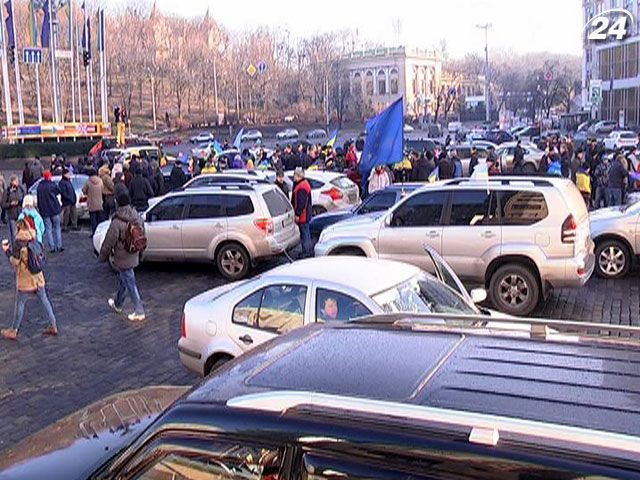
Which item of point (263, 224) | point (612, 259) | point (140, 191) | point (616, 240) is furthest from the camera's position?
point (140, 191)

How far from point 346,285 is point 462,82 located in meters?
165

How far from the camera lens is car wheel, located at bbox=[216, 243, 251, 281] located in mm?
13492

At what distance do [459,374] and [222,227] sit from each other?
1104 centimetres

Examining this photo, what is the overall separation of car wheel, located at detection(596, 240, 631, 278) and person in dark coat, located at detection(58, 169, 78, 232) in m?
12.1

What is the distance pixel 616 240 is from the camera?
1257cm

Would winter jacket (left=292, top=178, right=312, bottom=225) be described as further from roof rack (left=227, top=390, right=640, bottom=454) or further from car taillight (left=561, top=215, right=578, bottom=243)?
roof rack (left=227, top=390, right=640, bottom=454)

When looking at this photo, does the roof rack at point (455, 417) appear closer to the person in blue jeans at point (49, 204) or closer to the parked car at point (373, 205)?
the parked car at point (373, 205)

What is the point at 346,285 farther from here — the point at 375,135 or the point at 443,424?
the point at 375,135

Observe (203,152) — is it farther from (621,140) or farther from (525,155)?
(621,140)

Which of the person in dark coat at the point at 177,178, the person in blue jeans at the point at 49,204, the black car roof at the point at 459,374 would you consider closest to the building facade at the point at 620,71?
the person in dark coat at the point at 177,178

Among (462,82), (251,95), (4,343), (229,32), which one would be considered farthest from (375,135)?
(462,82)

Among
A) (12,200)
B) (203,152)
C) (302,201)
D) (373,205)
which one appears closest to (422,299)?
(302,201)

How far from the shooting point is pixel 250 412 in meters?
2.62

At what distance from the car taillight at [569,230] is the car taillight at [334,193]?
9057 millimetres
